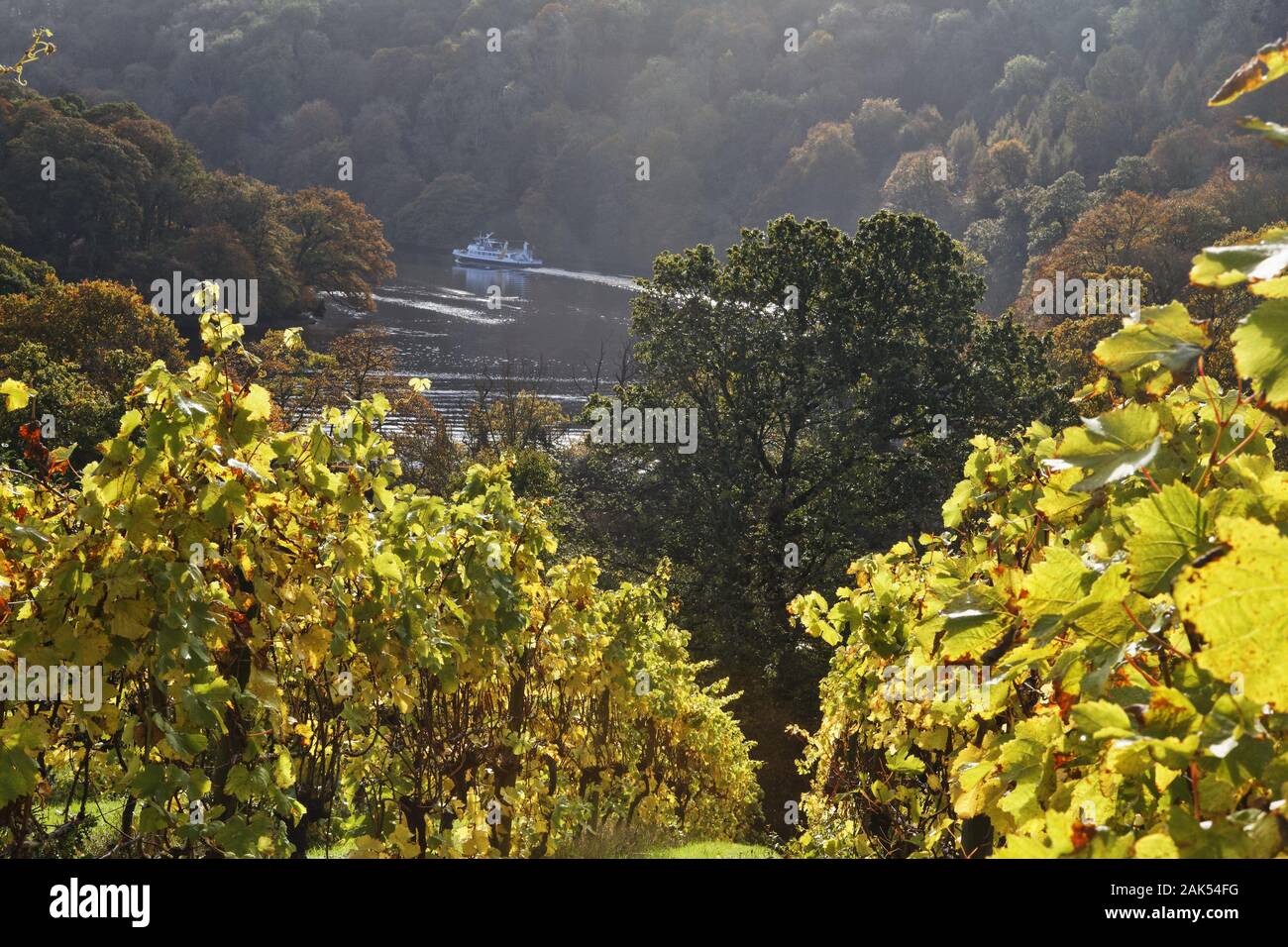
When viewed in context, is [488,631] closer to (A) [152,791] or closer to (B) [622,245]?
(A) [152,791]

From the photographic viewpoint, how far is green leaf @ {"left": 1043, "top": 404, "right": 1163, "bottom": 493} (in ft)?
4.80

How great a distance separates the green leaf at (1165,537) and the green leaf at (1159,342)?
0.71ft

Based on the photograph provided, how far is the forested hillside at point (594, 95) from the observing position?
99.2 meters

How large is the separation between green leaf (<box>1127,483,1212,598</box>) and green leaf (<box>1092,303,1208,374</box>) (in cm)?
22

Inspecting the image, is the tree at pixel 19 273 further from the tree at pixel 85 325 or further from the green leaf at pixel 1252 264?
the green leaf at pixel 1252 264

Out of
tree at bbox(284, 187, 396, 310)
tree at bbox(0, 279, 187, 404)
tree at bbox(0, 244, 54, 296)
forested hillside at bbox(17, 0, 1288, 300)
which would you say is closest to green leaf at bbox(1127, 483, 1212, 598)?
tree at bbox(0, 279, 187, 404)

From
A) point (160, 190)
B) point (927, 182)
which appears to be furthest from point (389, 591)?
point (927, 182)

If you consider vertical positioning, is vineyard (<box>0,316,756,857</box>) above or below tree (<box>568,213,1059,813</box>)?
below

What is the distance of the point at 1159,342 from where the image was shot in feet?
4.88

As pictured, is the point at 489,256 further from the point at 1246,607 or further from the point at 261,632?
the point at 1246,607

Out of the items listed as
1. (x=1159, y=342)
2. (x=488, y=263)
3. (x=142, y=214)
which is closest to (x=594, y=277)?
(x=488, y=263)

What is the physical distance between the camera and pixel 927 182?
266ft

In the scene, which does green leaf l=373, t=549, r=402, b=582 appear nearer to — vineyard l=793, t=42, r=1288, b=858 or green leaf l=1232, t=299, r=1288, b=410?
vineyard l=793, t=42, r=1288, b=858

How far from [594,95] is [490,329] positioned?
61494 millimetres
